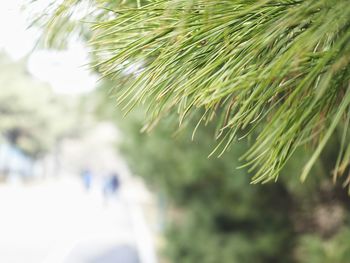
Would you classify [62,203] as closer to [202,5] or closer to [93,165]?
[202,5]

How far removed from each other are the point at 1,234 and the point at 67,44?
25.2ft

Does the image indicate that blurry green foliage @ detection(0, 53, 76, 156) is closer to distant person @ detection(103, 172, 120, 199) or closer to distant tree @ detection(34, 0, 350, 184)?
distant person @ detection(103, 172, 120, 199)

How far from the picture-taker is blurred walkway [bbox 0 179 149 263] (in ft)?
25.0

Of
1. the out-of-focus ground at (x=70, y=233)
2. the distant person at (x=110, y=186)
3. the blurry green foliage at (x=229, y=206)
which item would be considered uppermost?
the blurry green foliage at (x=229, y=206)

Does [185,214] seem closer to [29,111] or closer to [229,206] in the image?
[229,206]

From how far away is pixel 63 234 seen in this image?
9.38m

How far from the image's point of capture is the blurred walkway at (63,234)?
7.61 meters

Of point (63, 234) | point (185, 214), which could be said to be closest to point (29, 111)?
point (63, 234)

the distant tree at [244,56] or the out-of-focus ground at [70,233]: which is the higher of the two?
the distant tree at [244,56]

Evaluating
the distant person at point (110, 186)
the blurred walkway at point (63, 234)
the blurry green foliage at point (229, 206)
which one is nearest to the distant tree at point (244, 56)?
the blurry green foliage at point (229, 206)

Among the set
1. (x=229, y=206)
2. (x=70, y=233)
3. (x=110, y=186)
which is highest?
(x=229, y=206)

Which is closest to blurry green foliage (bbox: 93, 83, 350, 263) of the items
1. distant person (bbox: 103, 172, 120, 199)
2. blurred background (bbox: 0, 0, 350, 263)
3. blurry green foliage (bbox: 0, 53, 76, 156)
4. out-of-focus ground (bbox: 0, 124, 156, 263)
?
blurred background (bbox: 0, 0, 350, 263)

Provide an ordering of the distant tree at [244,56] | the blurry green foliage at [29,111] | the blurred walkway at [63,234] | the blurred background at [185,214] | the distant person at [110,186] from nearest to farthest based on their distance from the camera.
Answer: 1. the distant tree at [244,56]
2. the blurred background at [185,214]
3. the blurred walkway at [63,234]
4. the distant person at [110,186]
5. the blurry green foliage at [29,111]

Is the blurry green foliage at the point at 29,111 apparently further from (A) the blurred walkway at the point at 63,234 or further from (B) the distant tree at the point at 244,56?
(B) the distant tree at the point at 244,56
